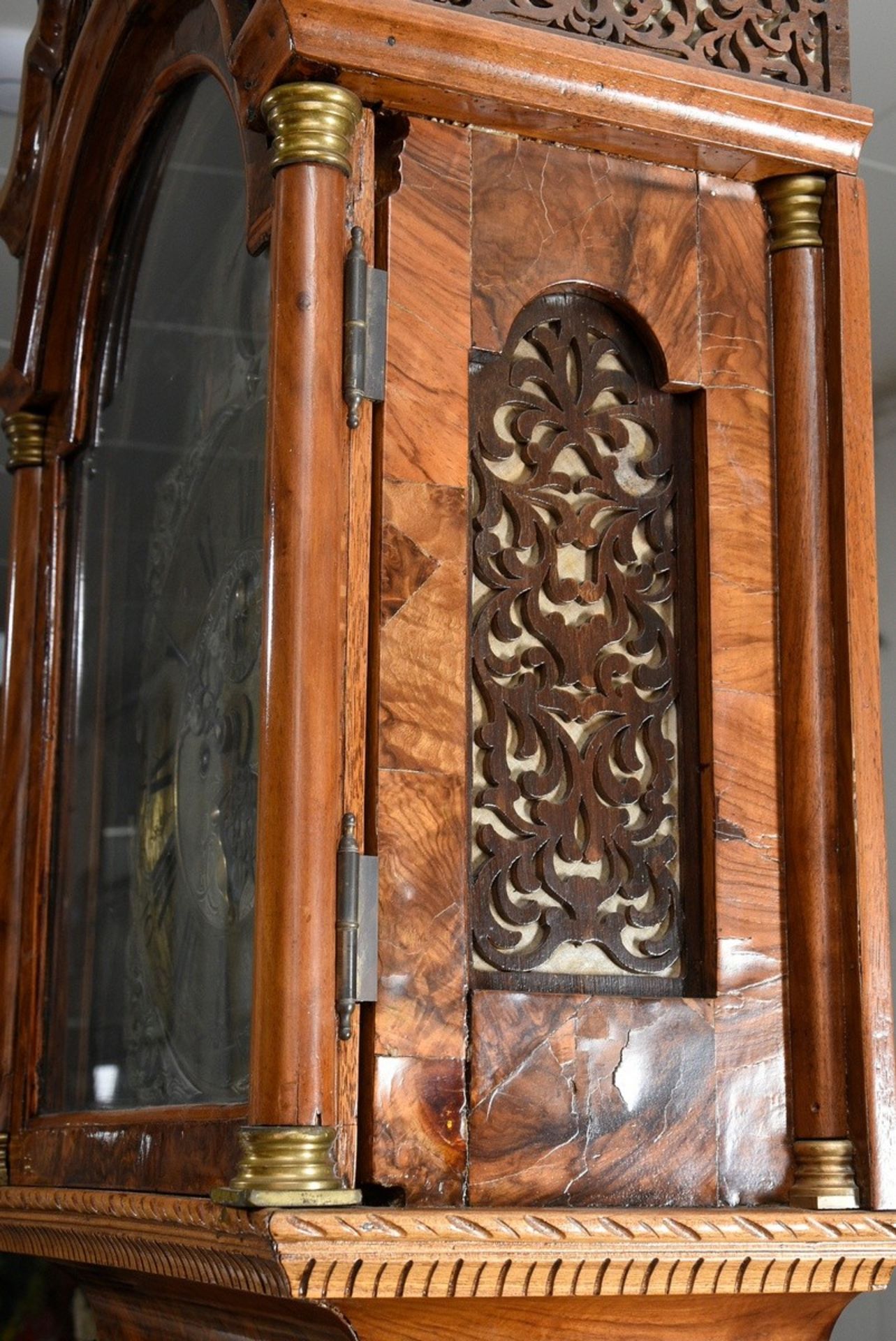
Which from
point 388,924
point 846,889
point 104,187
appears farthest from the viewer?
point 104,187

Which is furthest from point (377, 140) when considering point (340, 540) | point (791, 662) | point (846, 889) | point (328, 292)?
point (846, 889)

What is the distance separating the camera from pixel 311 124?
107 cm

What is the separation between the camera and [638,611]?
1174mm

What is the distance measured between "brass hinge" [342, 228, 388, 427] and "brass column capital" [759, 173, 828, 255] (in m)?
0.30

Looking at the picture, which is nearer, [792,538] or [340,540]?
[340,540]

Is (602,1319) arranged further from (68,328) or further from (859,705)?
(68,328)

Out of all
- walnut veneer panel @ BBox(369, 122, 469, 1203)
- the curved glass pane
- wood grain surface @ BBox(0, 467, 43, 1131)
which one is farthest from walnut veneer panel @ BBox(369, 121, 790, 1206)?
wood grain surface @ BBox(0, 467, 43, 1131)

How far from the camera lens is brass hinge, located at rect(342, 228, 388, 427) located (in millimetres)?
1064

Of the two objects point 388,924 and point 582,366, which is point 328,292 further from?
point 388,924

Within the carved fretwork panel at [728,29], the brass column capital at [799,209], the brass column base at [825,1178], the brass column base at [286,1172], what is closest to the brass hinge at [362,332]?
the carved fretwork panel at [728,29]

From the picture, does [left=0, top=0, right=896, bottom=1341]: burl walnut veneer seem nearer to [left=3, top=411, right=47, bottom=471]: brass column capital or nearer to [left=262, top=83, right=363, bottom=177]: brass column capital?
[left=262, top=83, right=363, bottom=177]: brass column capital

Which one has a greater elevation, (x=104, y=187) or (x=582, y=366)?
(x=104, y=187)

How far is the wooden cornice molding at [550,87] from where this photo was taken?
108 centimetres

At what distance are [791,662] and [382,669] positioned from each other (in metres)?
0.28
